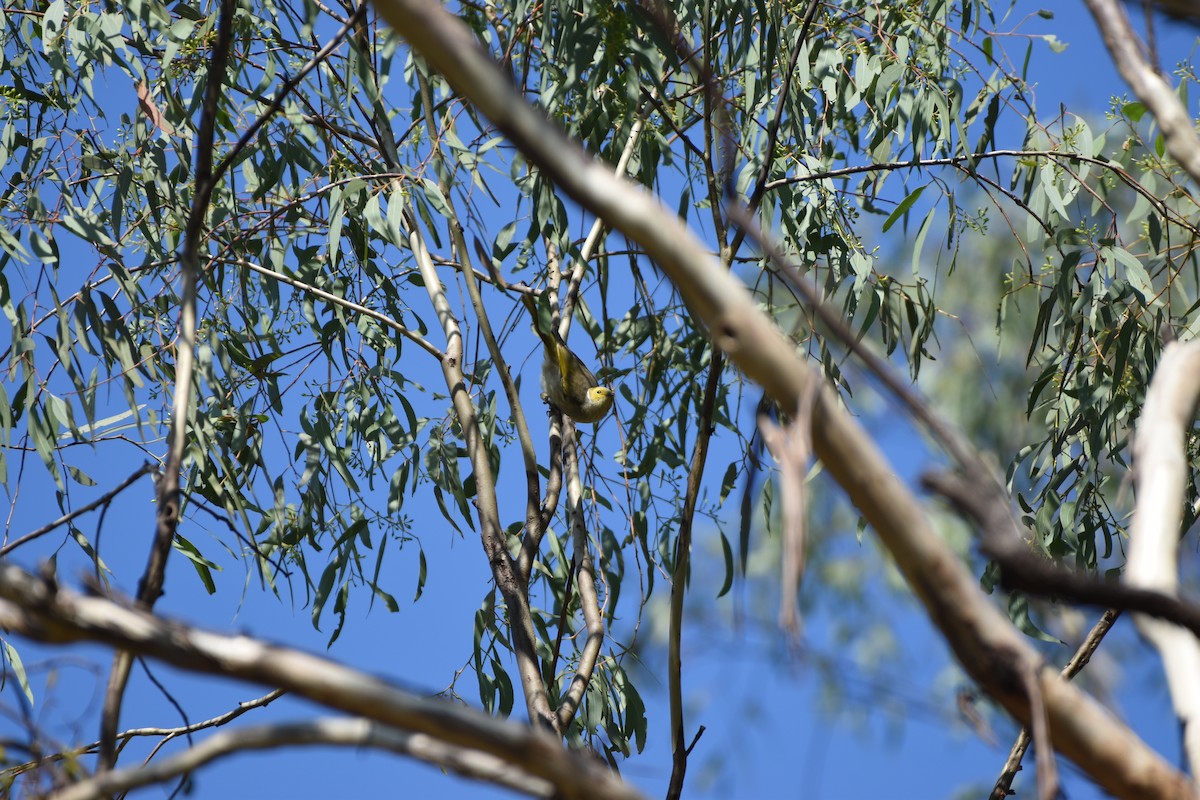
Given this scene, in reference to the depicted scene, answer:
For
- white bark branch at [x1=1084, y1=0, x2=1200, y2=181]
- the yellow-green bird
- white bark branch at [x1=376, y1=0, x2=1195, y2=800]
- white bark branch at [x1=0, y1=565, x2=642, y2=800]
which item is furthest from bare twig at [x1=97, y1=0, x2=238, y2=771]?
the yellow-green bird

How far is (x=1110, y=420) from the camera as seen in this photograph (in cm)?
213

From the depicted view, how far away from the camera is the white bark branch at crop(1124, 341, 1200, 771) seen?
2.97 ft

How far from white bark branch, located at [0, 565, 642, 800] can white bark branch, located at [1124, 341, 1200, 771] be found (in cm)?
46

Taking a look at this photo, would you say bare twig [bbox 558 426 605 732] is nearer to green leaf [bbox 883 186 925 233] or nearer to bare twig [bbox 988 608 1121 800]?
bare twig [bbox 988 608 1121 800]

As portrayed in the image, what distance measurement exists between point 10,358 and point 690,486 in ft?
4.28

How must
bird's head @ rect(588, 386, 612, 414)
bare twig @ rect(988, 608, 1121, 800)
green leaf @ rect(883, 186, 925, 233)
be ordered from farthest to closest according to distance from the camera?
bird's head @ rect(588, 386, 612, 414) < green leaf @ rect(883, 186, 925, 233) < bare twig @ rect(988, 608, 1121, 800)

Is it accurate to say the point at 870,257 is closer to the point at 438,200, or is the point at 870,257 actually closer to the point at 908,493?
the point at 438,200

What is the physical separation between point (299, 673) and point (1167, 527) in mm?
712

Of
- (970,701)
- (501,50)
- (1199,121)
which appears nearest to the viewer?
(970,701)

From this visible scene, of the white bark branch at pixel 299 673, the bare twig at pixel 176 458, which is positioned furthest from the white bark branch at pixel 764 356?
the bare twig at pixel 176 458

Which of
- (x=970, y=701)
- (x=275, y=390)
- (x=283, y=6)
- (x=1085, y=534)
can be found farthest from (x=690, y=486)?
(x=283, y=6)

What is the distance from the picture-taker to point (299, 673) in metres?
0.78

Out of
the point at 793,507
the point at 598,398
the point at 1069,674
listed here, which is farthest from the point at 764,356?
the point at 598,398

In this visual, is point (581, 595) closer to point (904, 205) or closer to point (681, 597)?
point (681, 597)
